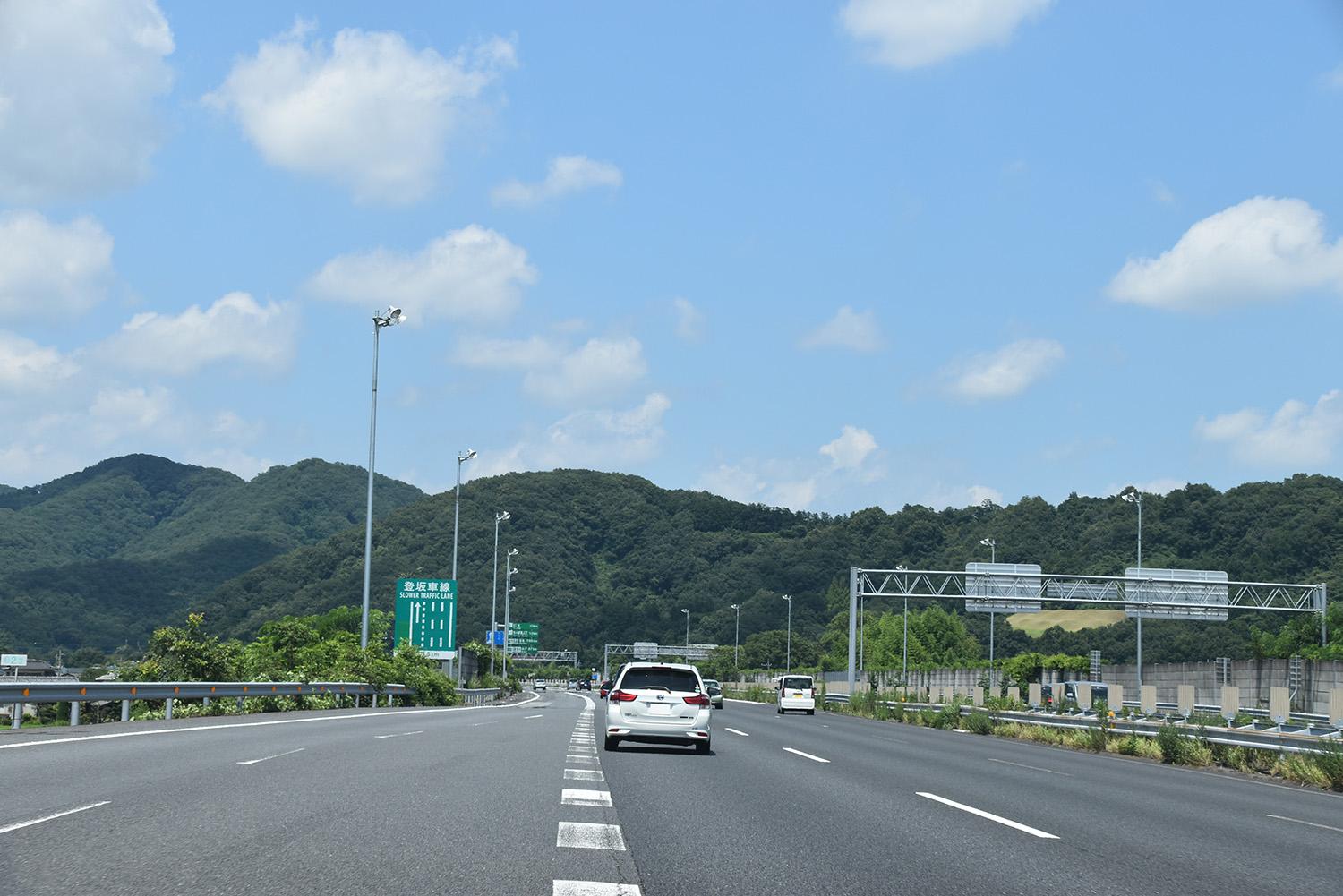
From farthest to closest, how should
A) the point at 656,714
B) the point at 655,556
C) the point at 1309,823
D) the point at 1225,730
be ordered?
the point at 655,556 → the point at 1225,730 → the point at 656,714 → the point at 1309,823

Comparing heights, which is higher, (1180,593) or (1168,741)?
(1180,593)

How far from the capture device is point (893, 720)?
51.8 metres

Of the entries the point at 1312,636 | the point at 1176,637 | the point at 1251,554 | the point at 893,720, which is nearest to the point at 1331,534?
the point at 1251,554

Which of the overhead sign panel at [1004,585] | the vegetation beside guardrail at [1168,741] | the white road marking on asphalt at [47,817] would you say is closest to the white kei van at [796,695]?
the vegetation beside guardrail at [1168,741]

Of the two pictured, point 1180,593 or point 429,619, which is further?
point 1180,593

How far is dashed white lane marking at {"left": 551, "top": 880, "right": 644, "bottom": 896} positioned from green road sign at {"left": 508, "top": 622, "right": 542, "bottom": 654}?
110603mm

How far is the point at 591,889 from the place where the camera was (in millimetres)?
7855

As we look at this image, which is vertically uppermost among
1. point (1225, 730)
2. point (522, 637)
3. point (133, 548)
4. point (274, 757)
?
point (133, 548)

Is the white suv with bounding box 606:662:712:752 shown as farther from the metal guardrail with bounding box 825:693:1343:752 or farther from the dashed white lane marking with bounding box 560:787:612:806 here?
the metal guardrail with bounding box 825:693:1343:752

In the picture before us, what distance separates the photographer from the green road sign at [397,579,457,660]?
55375mm

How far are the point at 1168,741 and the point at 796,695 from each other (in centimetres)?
3262

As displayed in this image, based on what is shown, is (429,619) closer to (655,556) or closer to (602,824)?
(602,824)

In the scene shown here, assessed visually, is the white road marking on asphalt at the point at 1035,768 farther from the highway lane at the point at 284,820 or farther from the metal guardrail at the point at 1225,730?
the highway lane at the point at 284,820

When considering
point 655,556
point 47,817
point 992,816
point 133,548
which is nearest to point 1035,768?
point 992,816
